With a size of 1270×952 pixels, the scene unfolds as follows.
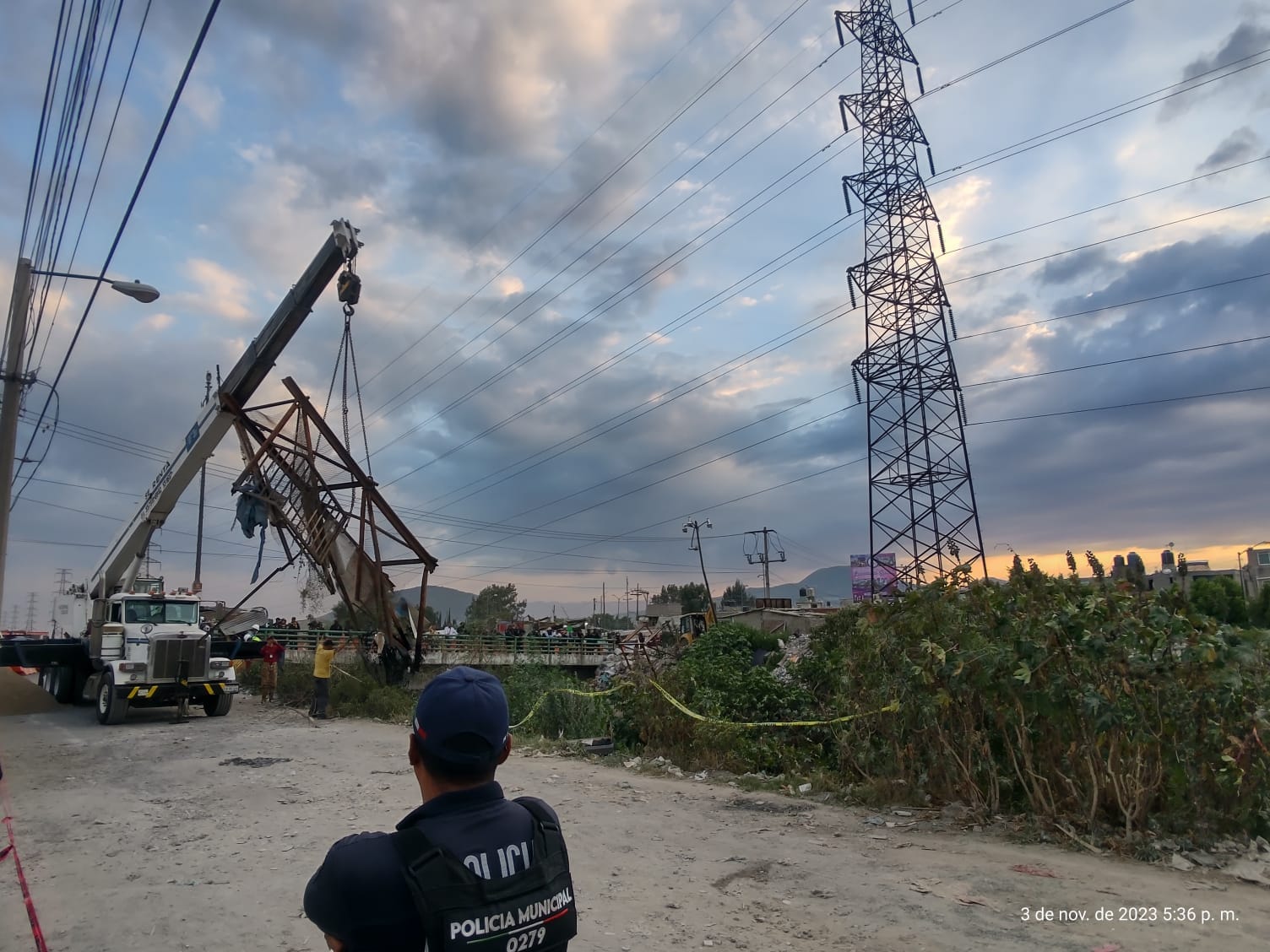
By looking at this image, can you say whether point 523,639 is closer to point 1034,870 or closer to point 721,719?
point 721,719

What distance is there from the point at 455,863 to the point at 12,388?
15072mm

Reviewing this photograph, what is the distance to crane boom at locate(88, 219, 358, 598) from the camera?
1566 cm

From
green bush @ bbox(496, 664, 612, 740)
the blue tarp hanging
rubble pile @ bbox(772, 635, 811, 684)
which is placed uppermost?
Result: the blue tarp hanging

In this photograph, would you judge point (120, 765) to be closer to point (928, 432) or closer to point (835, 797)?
point (835, 797)

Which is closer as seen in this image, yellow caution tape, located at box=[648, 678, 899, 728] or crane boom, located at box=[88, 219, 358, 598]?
yellow caution tape, located at box=[648, 678, 899, 728]

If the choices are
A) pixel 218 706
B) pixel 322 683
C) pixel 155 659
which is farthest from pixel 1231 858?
pixel 218 706

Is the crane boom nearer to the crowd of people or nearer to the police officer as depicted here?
the crowd of people

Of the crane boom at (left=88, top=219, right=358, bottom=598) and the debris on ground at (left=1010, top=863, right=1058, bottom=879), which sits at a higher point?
the crane boom at (left=88, top=219, right=358, bottom=598)

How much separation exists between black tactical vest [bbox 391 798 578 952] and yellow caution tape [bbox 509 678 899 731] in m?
7.03

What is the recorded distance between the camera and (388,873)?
65.7 inches

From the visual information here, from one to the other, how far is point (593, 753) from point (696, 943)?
7.48m

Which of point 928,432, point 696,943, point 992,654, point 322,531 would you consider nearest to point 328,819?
point 696,943

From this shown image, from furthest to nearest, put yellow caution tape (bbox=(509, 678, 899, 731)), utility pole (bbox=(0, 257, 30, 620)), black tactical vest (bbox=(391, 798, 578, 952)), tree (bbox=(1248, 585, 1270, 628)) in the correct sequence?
tree (bbox=(1248, 585, 1270, 628)) < utility pole (bbox=(0, 257, 30, 620)) < yellow caution tape (bbox=(509, 678, 899, 731)) < black tactical vest (bbox=(391, 798, 578, 952))

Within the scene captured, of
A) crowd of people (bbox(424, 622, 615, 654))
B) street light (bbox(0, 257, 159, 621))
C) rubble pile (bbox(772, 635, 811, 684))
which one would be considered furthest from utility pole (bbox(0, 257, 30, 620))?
rubble pile (bbox(772, 635, 811, 684))
